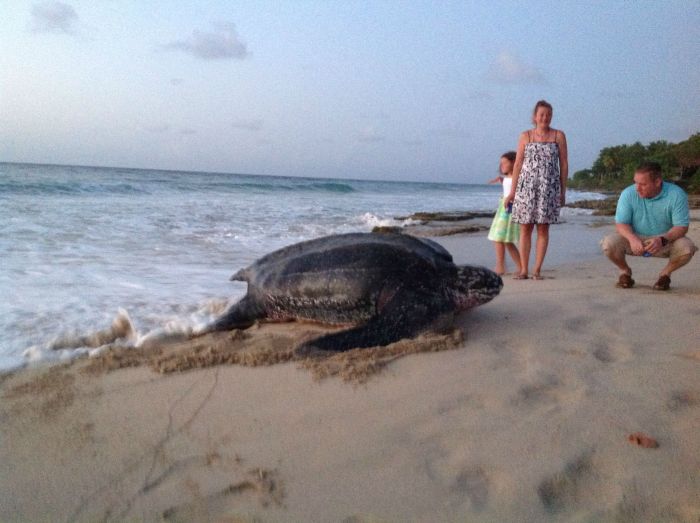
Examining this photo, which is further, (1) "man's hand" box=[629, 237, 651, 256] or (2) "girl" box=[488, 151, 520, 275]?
(2) "girl" box=[488, 151, 520, 275]

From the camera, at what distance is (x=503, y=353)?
234 centimetres

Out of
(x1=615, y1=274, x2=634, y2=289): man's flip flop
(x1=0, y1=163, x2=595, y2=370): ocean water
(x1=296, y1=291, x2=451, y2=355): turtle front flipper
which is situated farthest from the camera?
(x1=615, y1=274, x2=634, y2=289): man's flip flop

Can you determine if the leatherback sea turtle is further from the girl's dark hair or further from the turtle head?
the girl's dark hair

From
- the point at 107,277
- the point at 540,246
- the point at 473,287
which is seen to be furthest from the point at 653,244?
the point at 107,277

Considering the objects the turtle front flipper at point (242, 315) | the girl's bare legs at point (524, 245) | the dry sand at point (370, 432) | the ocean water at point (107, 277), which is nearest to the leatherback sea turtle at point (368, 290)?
the turtle front flipper at point (242, 315)

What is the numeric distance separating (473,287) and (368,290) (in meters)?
0.64

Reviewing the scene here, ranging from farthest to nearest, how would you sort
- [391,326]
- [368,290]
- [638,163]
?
[638,163] < [368,290] < [391,326]

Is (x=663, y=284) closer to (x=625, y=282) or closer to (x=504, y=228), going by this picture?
(x=625, y=282)

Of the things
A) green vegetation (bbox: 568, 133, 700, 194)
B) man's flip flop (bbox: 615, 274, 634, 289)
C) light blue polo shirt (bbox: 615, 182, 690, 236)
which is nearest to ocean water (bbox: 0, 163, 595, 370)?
man's flip flop (bbox: 615, 274, 634, 289)

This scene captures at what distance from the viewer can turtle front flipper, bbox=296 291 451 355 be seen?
242cm

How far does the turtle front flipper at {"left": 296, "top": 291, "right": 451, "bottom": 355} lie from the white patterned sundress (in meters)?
2.14

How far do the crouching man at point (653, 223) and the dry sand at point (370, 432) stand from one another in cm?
117

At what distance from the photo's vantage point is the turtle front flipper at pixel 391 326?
2422 millimetres

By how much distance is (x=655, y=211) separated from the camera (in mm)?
3682
